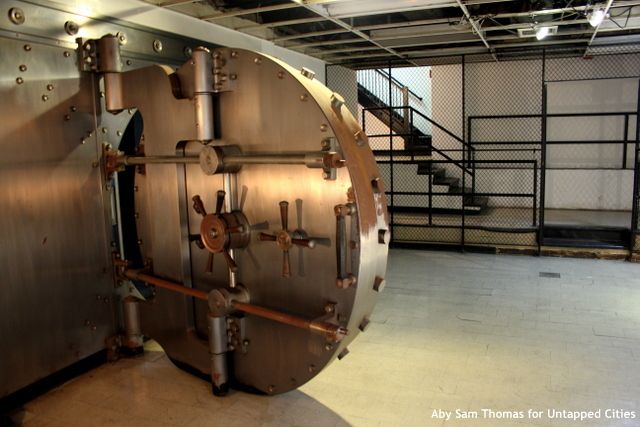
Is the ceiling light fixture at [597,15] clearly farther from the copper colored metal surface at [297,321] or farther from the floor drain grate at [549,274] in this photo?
the copper colored metal surface at [297,321]

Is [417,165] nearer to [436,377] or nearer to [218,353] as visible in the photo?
[436,377]

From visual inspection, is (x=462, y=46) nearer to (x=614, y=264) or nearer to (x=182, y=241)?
(x=614, y=264)

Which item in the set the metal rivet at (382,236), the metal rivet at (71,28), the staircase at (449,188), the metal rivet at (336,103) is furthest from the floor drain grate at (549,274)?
the metal rivet at (71,28)

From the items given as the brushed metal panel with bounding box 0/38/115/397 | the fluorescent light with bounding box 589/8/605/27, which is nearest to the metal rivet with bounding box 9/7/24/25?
the brushed metal panel with bounding box 0/38/115/397

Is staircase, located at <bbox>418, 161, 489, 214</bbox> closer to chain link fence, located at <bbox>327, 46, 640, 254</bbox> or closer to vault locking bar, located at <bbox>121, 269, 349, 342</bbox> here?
chain link fence, located at <bbox>327, 46, 640, 254</bbox>

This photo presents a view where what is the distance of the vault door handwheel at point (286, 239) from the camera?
2627 millimetres

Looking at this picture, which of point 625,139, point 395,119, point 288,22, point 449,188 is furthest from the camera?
point 395,119

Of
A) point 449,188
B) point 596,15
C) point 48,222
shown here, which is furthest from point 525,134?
point 48,222

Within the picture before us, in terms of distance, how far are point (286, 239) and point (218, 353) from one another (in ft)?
2.99

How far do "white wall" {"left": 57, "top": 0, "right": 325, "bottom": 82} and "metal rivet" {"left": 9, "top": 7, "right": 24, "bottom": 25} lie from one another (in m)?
0.32

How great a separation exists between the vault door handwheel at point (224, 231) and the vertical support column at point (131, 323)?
3.38ft

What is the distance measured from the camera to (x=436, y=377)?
3.42 meters

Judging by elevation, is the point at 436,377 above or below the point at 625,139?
below

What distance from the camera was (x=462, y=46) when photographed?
23.2 feet
